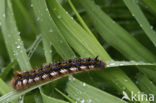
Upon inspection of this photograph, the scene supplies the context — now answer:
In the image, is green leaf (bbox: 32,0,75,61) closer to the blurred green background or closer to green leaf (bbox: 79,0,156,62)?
the blurred green background

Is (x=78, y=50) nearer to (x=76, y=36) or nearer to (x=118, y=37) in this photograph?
(x=76, y=36)

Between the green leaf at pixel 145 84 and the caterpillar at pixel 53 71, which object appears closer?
the caterpillar at pixel 53 71

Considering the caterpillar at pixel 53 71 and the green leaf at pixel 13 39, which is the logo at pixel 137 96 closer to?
the caterpillar at pixel 53 71

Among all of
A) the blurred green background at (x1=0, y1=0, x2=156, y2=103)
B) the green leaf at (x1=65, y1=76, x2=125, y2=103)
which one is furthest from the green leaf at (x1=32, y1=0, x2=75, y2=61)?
the green leaf at (x1=65, y1=76, x2=125, y2=103)

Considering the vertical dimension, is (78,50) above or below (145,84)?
above

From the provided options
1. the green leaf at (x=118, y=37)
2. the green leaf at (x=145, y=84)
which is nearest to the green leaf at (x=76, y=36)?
the green leaf at (x=118, y=37)

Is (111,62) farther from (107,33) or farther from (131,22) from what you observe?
(131,22)

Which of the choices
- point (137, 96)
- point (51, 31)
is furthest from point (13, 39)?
point (137, 96)

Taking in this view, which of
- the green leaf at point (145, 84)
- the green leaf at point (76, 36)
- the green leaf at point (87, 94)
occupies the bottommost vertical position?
the green leaf at point (145, 84)

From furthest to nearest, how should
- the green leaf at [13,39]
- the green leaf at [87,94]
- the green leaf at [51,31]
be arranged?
the green leaf at [13,39] → the green leaf at [51,31] → the green leaf at [87,94]
